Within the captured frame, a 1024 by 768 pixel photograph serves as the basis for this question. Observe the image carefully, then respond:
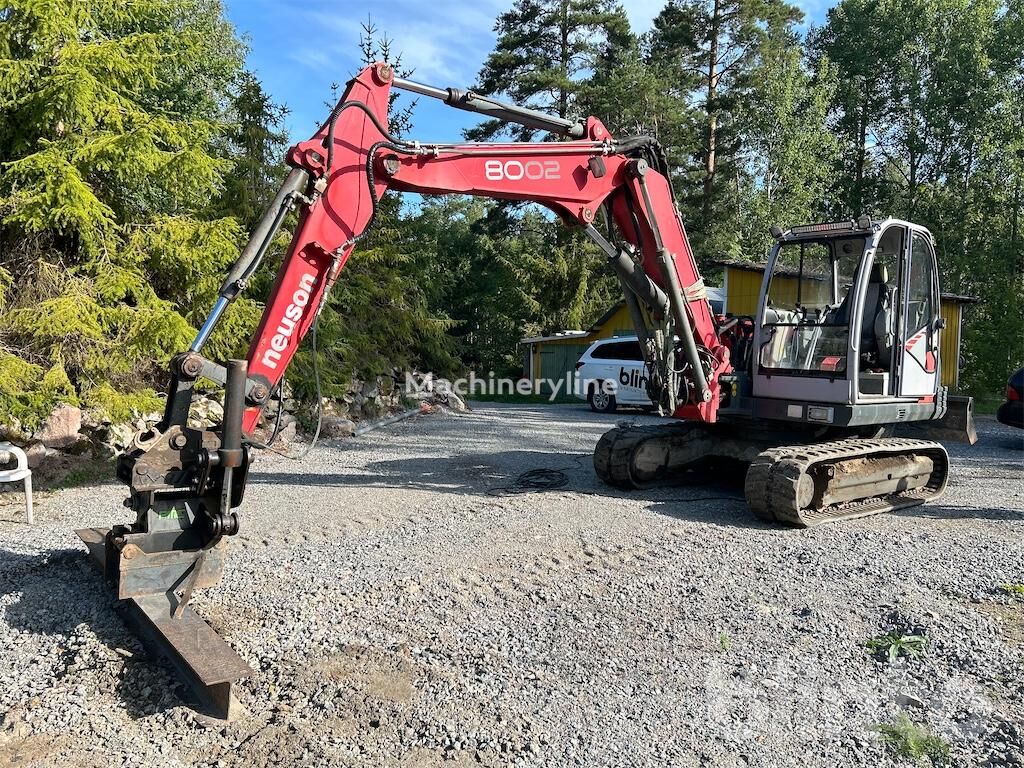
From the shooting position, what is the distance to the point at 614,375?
1878 cm

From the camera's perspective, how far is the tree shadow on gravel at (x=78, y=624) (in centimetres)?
370

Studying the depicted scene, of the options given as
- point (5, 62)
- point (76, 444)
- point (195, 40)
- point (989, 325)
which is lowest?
point (76, 444)

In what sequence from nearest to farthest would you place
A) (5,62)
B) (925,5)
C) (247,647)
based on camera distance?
(247,647), (5,62), (925,5)

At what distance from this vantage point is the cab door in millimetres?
7672

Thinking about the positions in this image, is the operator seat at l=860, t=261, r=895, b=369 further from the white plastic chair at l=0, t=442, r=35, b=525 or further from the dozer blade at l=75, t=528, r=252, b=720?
the white plastic chair at l=0, t=442, r=35, b=525

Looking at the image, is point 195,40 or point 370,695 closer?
point 370,695

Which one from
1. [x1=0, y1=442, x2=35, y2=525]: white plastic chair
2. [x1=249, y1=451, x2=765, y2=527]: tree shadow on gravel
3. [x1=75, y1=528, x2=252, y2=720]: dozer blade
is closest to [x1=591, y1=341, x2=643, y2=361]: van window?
[x1=249, y1=451, x2=765, y2=527]: tree shadow on gravel

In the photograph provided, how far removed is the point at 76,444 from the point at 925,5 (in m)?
35.3

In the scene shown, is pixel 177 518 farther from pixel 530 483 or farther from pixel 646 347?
pixel 530 483

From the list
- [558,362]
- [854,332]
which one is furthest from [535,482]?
[558,362]

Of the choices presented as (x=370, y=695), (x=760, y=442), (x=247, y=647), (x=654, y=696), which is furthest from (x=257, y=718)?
(x=760, y=442)

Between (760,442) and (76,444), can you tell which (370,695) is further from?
(76,444)

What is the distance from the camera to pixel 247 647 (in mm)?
4133

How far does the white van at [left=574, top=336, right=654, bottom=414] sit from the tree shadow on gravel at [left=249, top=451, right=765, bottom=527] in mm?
8073
